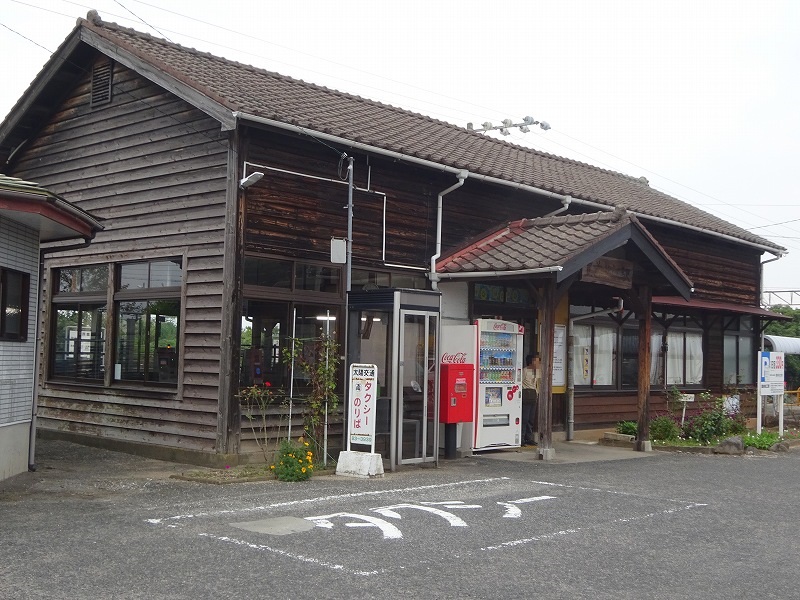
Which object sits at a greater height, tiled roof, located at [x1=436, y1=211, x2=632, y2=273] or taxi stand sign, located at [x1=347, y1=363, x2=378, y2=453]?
tiled roof, located at [x1=436, y1=211, x2=632, y2=273]

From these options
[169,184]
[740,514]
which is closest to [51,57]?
[169,184]

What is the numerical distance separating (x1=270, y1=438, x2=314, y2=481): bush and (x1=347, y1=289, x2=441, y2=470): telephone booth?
1066mm

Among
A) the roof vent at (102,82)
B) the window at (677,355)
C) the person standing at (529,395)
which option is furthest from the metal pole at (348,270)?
the window at (677,355)

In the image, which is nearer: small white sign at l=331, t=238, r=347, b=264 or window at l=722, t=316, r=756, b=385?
small white sign at l=331, t=238, r=347, b=264

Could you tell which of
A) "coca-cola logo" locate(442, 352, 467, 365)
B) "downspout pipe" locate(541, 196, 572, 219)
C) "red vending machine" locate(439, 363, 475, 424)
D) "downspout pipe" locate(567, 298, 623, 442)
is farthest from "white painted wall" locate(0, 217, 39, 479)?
"downspout pipe" locate(567, 298, 623, 442)

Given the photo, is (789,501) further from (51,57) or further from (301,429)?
(51,57)

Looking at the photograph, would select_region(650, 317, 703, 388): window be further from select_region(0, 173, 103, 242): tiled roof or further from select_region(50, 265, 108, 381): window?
select_region(0, 173, 103, 242): tiled roof

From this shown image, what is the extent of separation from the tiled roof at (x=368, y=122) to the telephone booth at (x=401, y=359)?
2333mm

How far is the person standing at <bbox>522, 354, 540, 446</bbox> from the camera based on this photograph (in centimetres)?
1503

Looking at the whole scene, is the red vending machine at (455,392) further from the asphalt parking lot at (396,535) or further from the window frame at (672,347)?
the window frame at (672,347)

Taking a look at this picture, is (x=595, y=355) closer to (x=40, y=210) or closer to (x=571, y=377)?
(x=571, y=377)

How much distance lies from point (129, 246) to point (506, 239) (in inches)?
224

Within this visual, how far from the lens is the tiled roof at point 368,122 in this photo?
1237 cm

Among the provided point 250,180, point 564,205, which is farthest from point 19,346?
point 564,205
